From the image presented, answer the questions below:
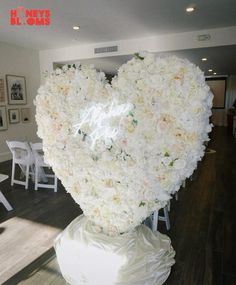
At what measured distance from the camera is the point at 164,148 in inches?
44.9

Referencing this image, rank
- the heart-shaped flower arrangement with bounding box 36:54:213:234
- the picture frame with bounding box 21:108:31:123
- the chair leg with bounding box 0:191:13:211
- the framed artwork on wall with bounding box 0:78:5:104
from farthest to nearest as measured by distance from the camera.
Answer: the picture frame with bounding box 21:108:31:123
the framed artwork on wall with bounding box 0:78:5:104
the chair leg with bounding box 0:191:13:211
the heart-shaped flower arrangement with bounding box 36:54:213:234

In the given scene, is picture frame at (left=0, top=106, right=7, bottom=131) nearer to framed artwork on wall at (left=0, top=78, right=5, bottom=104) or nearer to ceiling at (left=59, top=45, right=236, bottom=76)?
framed artwork on wall at (left=0, top=78, right=5, bottom=104)

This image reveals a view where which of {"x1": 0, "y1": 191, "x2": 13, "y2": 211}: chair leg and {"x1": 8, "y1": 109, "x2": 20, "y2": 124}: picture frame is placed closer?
{"x1": 0, "y1": 191, "x2": 13, "y2": 211}: chair leg

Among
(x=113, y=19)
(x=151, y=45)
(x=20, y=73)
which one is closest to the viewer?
(x=113, y=19)

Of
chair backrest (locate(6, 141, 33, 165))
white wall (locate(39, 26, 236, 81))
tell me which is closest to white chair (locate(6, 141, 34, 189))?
chair backrest (locate(6, 141, 33, 165))

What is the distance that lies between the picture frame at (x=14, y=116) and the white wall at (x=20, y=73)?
0.26 feet

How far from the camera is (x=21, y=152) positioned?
4.08 m

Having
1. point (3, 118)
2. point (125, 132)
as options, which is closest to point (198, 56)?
→ point (3, 118)

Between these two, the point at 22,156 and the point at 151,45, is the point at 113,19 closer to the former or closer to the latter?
the point at 151,45

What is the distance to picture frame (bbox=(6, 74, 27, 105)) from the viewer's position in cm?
563

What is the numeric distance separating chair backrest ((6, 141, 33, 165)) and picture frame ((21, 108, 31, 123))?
7.38 ft

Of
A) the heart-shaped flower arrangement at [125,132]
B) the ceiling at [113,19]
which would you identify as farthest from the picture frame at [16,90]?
the heart-shaped flower arrangement at [125,132]

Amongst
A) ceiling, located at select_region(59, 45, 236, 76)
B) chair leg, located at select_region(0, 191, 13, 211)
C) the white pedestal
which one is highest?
ceiling, located at select_region(59, 45, 236, 76)

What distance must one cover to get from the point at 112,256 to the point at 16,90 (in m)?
5.47
